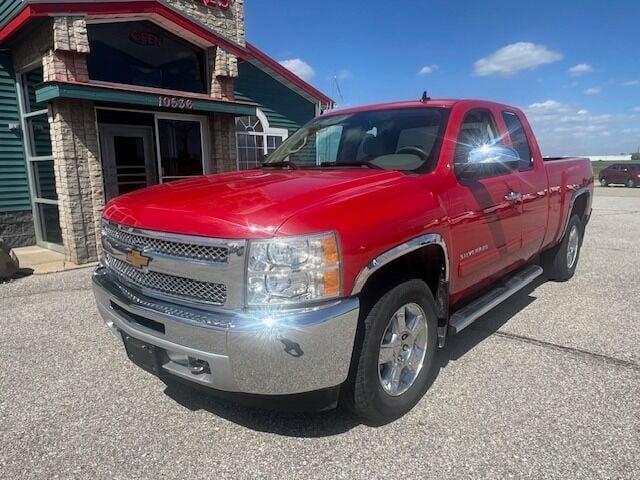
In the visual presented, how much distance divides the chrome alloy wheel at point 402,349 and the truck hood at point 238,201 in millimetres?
822

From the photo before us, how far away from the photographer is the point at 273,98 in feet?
40.1

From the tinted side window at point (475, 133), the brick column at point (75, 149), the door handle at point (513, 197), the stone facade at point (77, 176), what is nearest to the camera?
the tinted side window at point (475, 133)

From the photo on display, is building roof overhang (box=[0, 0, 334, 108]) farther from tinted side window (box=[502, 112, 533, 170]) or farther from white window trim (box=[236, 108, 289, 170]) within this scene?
tinted side window (box=[502, 112, 533, 170])

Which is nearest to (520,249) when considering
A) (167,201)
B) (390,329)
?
(390,329)

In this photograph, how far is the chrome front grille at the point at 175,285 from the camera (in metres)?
2.31

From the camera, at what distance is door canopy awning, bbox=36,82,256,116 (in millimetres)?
6867

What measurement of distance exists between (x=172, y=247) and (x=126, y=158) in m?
8.26

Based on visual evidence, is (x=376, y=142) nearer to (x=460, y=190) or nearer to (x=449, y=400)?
(x=460, y=190)

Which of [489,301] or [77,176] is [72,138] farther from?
[489,301]

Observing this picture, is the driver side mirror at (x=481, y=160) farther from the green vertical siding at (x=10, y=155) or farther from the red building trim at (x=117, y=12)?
the green vertical siding at (x=10, y=155)

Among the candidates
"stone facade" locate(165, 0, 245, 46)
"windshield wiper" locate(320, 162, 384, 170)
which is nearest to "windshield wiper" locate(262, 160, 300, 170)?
"windshield wiper" locate(320, 162, 384, 170)

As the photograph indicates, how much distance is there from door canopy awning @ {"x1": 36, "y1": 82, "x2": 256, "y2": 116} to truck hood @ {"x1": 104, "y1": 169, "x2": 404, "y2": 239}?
4785 millimetres

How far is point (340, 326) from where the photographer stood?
7.33 feet

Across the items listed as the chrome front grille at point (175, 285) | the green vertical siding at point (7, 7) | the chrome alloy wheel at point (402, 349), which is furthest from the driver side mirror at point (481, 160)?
the green vertical siding at point (7, 7)
